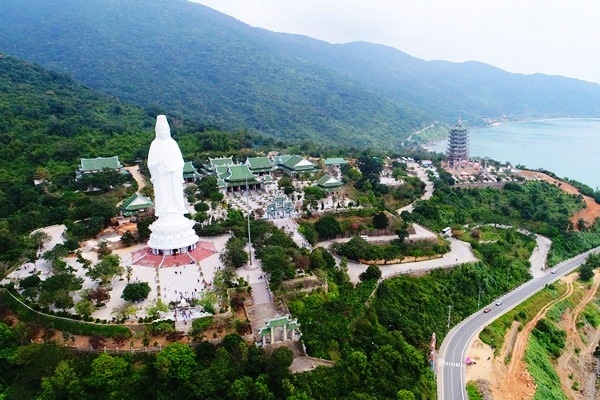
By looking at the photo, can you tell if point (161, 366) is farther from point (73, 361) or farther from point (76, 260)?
point (76, 260)

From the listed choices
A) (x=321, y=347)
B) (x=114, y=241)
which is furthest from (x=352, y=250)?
(x=114, y=241)

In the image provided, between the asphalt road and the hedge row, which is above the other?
the hedge row

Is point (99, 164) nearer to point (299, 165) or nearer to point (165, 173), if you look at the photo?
point (165, 173)

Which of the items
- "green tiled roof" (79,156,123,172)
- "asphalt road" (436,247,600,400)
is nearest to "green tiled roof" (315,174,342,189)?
"asphalt road" (436,247,600,400)

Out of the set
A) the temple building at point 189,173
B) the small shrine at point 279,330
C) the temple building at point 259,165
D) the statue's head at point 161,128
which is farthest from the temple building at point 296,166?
the small shrine at point 279,330

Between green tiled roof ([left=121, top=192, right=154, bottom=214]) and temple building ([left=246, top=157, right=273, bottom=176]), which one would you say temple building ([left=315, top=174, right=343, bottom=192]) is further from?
green tiled roof ([left=121, top=192, right=154, bottom=214])

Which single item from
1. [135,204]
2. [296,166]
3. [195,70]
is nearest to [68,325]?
[135,204]

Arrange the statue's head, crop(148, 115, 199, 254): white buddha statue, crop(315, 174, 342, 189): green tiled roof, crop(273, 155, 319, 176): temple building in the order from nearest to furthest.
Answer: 1. crop(148, 115, 199, 254): white buddha statue
2. the statue's head
3. crop(315, 174, 342, 189): green tiled roof
4. crop(273, 155, 319, 176): temple building

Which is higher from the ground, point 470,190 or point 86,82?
point 86,82
